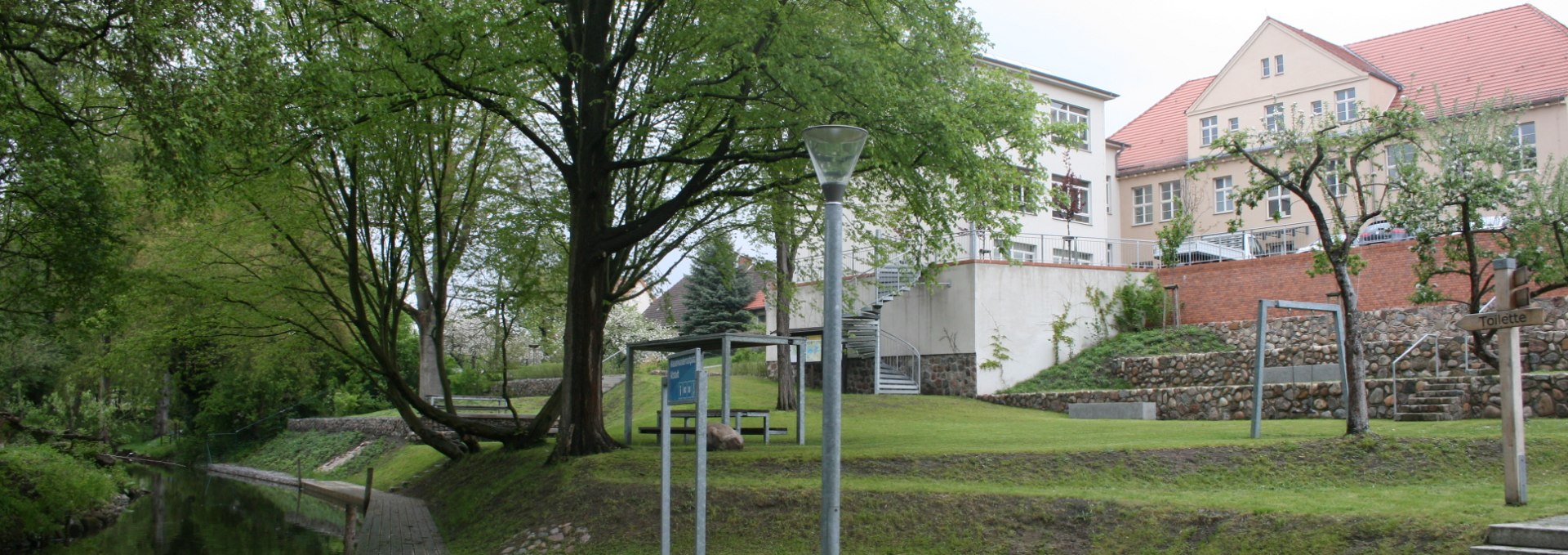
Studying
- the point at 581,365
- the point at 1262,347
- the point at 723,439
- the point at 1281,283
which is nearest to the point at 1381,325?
the point at 1281,283

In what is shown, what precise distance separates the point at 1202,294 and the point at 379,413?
89.7 ft

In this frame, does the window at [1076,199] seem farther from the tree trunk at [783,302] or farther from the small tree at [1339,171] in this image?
the small tree at [1339,171]

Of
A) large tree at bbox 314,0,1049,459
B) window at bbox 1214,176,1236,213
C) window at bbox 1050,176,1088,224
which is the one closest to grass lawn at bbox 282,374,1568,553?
large tree at bbox 314,0,1049,459

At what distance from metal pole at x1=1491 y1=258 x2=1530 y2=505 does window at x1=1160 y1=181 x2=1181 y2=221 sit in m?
30.1

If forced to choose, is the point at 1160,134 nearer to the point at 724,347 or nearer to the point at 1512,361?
the point at 724,347

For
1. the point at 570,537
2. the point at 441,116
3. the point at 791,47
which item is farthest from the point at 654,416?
the point at 791,47

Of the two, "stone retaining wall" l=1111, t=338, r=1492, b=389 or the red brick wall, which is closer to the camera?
"stone retaining wall" l=1111, t=338, r=1492, b=389

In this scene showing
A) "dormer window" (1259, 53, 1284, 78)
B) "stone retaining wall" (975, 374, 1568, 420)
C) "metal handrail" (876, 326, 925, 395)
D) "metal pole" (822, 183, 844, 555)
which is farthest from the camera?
"dormer window" (1259, 53, 1284, 78)

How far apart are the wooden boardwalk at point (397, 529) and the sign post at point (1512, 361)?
12598 mm

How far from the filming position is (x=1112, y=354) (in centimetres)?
2927

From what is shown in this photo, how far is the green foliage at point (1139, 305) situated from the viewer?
101ft

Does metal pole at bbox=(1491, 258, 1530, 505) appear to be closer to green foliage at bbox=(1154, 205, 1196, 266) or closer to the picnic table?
the picnic table

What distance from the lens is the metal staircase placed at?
3048 cm

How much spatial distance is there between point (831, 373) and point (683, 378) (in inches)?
54.7
